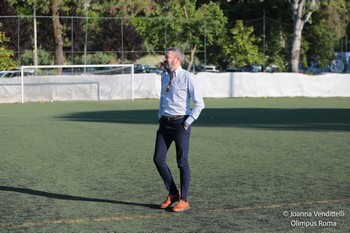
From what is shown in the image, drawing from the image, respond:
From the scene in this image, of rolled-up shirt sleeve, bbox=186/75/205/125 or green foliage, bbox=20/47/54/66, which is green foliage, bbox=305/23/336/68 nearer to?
green foliage, bbox=20/47/54/66

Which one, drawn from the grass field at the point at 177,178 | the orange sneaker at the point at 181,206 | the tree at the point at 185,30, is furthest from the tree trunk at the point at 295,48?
the orange sneaker at the point at 181,206

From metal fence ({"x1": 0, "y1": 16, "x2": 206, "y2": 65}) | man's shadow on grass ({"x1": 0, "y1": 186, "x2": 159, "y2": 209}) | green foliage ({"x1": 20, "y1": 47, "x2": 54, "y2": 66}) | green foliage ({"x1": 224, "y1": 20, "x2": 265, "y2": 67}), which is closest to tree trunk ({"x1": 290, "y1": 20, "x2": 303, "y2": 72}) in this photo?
green foliage ({"x1": 224, "y1": 20, "x2": 265, "y2": 67})

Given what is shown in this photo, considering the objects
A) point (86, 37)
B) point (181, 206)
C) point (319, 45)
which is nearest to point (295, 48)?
point (319, 45)

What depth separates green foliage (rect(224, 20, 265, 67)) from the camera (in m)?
51.3

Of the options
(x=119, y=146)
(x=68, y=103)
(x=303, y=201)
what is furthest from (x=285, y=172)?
(x=68, y=103)

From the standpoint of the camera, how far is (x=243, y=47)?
52.2 metres

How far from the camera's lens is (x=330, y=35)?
6059 centimetres

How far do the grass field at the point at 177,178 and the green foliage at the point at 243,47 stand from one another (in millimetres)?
28481

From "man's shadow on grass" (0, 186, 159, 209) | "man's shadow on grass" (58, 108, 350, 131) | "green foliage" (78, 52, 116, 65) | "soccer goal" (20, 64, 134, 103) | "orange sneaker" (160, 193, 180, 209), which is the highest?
"green foliage" (78, 52, 116, 65)

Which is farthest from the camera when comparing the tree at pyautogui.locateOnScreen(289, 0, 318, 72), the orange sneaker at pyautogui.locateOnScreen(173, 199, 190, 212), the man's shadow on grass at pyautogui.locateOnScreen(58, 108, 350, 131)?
the tree at pyautogui.locateOnScreen(289, 0, 318, 72)

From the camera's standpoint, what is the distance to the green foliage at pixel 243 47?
51344mm

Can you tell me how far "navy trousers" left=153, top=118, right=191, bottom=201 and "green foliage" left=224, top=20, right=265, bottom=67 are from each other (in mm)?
42173

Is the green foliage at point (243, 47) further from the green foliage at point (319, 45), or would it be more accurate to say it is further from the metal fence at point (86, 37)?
the green foliage at point (319, 45)

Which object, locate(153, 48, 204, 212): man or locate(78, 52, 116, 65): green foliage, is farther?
locate(78, 52, 116, 65): green foliage
